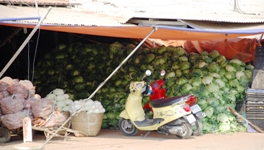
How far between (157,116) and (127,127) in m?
0.71

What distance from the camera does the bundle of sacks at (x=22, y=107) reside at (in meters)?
8.55

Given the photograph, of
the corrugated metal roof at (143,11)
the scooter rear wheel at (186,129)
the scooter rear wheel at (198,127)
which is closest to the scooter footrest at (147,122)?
the scooter rear wheel at (186,129)

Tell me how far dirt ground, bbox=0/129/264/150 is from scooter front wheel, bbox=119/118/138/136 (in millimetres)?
106

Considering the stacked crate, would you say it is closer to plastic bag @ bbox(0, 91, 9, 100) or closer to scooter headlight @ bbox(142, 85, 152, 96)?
scooter headlight @ bbox(142, 85, 152, 96)

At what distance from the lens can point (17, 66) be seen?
11984 millimetres

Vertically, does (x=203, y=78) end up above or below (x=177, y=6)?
below

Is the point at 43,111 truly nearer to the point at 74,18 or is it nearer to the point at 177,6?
the point at 74,18

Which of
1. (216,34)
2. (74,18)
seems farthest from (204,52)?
(74,18)

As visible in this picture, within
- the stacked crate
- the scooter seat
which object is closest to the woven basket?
the scooter seat

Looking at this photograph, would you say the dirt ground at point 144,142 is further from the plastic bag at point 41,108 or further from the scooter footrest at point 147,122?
the plastic bag at point 41,108

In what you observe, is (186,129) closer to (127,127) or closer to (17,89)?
(127,127)

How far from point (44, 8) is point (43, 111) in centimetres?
191

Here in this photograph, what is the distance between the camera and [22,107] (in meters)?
8.72

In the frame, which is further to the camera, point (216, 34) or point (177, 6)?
point (177, 6)
